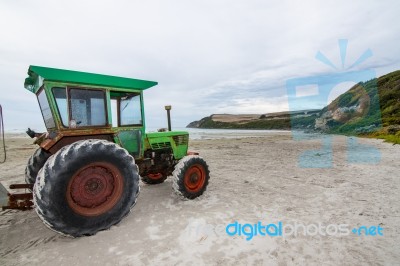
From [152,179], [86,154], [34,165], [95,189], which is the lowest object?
[152,179]

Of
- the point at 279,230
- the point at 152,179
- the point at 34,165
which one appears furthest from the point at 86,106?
the point at 279,230

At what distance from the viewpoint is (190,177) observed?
18.0 feet

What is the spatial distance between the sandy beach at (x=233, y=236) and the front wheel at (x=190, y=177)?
24cm

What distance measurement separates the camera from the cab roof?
371 cm

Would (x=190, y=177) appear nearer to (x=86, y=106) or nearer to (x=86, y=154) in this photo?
(x=86, y=154)

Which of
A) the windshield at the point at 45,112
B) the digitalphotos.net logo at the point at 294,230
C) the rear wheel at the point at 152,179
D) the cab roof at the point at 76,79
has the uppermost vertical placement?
the cab roof at the point at 76,79

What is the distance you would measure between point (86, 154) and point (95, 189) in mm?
668

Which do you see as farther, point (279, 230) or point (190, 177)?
point (190, 177)

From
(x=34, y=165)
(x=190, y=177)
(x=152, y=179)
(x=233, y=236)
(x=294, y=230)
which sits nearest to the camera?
(x=233, y=236)

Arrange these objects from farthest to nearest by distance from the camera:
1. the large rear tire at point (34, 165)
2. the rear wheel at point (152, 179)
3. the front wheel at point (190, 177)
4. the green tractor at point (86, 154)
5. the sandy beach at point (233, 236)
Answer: the rear wheel at point (152, 179) → the front wheel at point (190, 177) → the large rear tire at point (34, 165) → the green tractor at point (86, 154) → the sandy beach at point (233, 236)

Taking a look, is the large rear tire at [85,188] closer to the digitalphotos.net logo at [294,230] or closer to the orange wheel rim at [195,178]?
the orange wheel rim at [195,178]

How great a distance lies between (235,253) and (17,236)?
12.0 feet

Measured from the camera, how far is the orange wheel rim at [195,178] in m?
5.43

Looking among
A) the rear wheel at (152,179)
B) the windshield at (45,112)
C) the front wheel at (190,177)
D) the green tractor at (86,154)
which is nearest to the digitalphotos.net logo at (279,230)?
the front wheel at (190,177)
